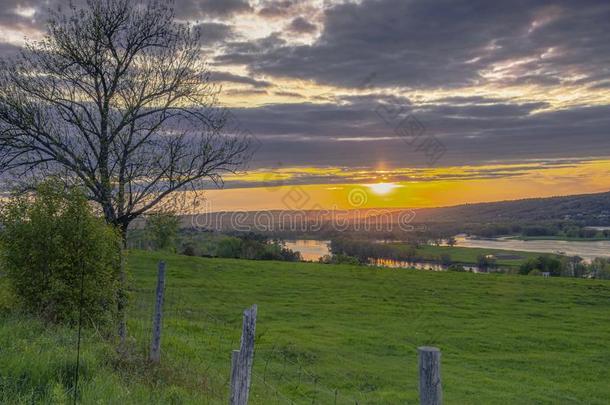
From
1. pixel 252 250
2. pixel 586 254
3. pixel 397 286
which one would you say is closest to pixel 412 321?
pixel 397 286

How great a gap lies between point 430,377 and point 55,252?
12924 mm

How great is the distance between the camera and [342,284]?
4944 cm

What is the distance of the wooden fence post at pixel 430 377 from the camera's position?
460 centimetres

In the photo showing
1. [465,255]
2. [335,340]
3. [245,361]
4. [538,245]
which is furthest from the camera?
[538,245]

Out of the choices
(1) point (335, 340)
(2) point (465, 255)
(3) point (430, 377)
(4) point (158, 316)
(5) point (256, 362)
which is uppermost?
(3) point (430, 377)

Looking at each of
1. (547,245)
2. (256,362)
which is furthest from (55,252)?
(547,245)

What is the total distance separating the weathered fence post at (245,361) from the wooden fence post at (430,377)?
229 centimetres

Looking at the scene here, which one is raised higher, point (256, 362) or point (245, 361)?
point (245, 361)

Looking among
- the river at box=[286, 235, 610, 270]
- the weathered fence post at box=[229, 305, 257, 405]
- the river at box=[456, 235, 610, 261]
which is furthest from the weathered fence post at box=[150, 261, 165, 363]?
the river at box=[456, 235, 610, 261]

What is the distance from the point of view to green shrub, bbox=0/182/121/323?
1432 cm

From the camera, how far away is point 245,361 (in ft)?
20.6

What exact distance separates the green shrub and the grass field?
Result: 3.28ft

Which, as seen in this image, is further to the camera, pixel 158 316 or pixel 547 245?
pixel 547 245

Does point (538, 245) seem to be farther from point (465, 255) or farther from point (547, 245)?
point (465, 255)
